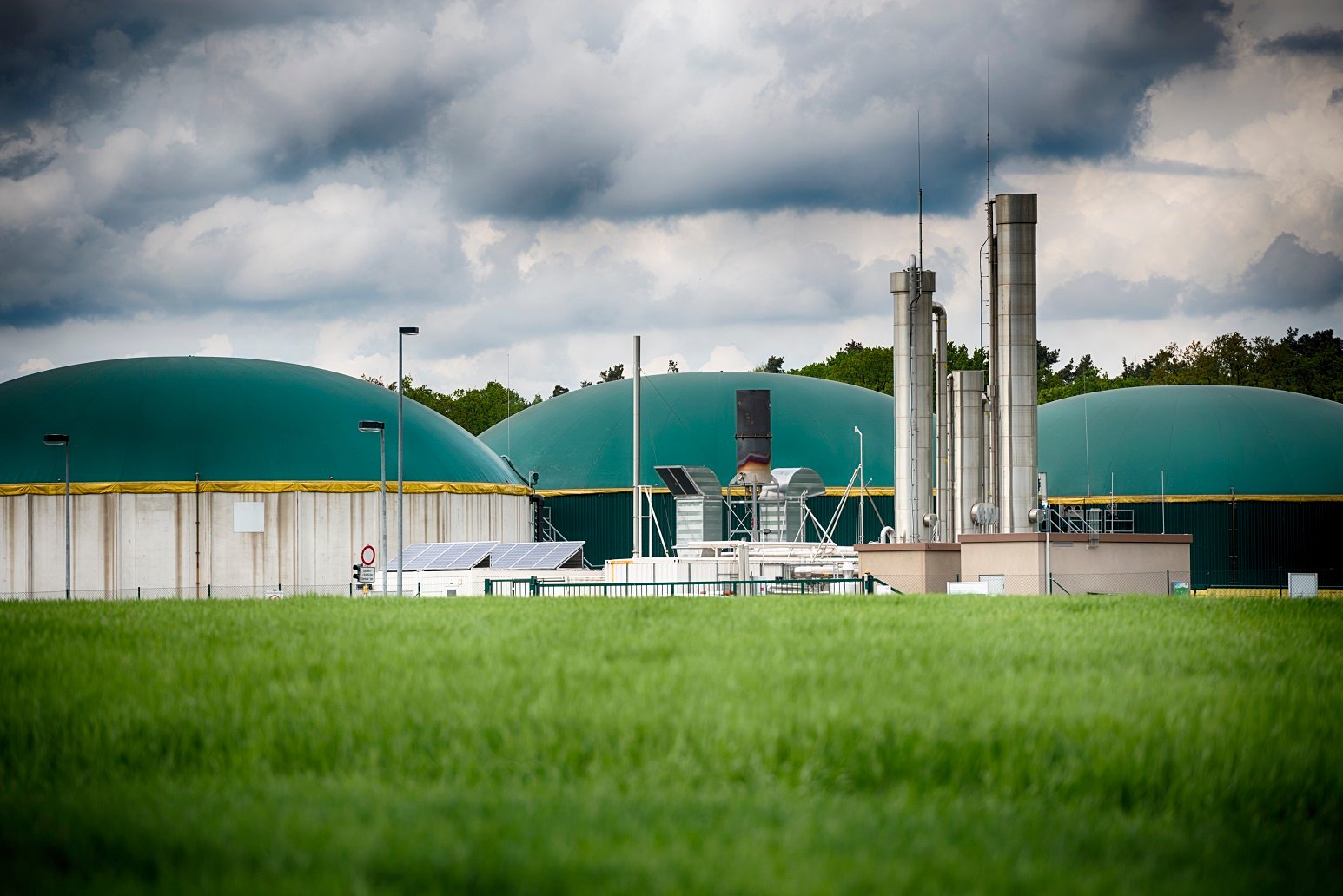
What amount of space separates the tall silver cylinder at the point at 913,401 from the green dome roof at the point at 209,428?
25132 mm

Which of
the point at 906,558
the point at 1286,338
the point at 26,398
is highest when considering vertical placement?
the point at 1286,338

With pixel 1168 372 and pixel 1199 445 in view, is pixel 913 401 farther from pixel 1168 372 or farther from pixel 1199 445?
pixel 1168 372


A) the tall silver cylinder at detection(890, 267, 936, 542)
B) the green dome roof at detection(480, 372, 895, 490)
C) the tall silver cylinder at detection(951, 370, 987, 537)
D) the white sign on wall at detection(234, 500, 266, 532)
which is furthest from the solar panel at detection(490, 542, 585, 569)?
the green dome roof at detection(480, 372, 895, 490)

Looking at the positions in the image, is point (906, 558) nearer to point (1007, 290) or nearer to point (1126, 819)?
point (1007, 290)

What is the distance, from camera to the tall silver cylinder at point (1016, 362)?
4341cm

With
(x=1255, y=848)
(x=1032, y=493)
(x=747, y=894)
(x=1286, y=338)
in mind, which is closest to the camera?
(x=747, y=894)

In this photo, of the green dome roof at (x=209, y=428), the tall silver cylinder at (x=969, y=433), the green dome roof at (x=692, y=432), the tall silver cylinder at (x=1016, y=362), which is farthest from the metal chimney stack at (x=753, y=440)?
the green dome roof at (x=692, y=432)

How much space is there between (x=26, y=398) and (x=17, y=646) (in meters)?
58.5

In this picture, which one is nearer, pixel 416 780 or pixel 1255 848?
pixel 1255 848

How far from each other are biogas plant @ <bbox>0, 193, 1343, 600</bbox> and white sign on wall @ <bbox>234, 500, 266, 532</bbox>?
0.12 metres

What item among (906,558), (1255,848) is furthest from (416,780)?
(906,558)

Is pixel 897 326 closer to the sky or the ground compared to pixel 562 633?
closer to the sky

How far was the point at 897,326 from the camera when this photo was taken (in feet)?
172

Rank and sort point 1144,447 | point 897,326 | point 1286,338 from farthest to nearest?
point 1286,338 → point 1144,447 → point 897,326
